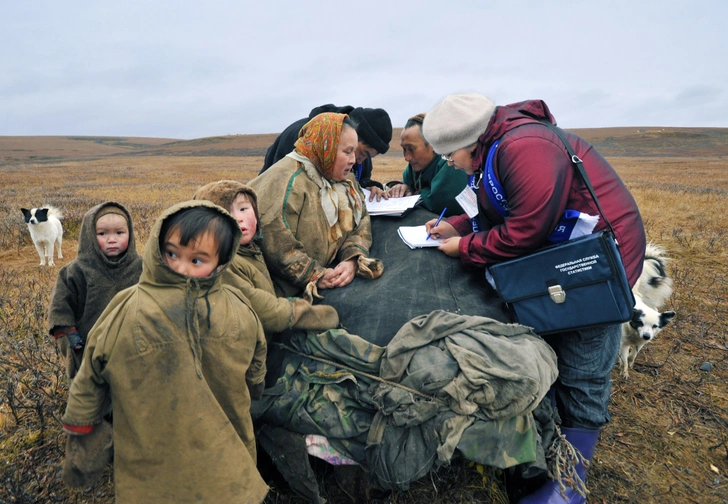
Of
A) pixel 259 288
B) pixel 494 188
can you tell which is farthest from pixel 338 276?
pixel 494 188

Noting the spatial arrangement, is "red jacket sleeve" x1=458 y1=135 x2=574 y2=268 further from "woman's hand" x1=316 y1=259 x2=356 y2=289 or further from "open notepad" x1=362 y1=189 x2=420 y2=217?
"open notepad" x1=362 y1=189 x2=420 y2=217

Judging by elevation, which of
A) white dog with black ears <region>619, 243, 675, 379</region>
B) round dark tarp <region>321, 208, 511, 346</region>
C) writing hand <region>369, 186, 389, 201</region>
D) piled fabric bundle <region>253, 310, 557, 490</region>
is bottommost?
white dog with black ears <region>619, 243, 675, 379</region>

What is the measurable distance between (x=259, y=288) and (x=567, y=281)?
1.70 m

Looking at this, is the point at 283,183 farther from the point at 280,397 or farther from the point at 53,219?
the point at 53,219

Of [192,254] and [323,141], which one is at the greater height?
[323,141]

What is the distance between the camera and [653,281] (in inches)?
182

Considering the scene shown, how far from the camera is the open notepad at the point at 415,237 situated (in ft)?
10.5

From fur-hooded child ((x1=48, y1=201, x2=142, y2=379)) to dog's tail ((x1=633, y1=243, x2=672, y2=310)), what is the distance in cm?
476

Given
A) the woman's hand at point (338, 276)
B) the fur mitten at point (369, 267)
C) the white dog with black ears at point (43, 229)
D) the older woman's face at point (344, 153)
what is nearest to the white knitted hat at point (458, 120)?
the older woman's face at point (344, 153)

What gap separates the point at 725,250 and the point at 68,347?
9.64 meters

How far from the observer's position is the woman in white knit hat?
7.72 feet

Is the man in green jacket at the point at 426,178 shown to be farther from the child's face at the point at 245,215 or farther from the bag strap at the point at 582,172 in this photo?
the child's face at the point at 245,215

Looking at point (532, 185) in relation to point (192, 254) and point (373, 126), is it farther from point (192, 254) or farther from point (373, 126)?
point (373, 126)

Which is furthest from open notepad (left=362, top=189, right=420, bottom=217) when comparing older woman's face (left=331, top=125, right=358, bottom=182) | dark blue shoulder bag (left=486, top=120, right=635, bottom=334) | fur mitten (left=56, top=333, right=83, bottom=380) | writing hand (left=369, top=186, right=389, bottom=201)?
fur mitten (left=56, top=333, right=83, bottom=380)
